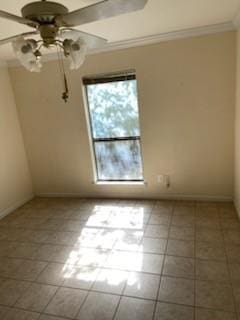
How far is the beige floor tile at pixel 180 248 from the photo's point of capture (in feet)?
7.69

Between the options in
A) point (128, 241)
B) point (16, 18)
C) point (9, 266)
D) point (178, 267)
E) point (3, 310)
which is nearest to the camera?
point (16, 18)

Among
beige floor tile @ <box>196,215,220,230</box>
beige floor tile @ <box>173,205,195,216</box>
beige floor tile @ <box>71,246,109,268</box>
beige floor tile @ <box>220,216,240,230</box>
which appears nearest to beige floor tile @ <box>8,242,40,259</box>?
beige floor tile @ <box>71,246,109,268</box>

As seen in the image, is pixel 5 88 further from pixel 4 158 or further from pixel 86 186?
pixel 86 186

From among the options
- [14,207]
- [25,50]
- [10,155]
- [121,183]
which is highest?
[25,50]

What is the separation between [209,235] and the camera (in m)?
2.60

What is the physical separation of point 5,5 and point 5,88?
207 cm

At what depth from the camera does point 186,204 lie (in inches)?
133

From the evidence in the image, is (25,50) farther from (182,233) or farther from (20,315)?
(182,233)

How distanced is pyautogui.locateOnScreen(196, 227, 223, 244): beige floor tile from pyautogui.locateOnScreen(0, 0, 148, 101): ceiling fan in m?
2.14

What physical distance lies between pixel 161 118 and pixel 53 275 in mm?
2303

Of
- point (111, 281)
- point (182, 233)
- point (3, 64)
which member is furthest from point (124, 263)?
point (3, 64)

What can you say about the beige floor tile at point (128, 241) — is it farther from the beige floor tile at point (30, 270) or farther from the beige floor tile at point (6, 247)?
the beige floor tile at point (6, 247)

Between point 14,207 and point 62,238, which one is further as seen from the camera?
point 14,207

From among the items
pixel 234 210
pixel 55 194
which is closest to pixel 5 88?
pixel 55 194
